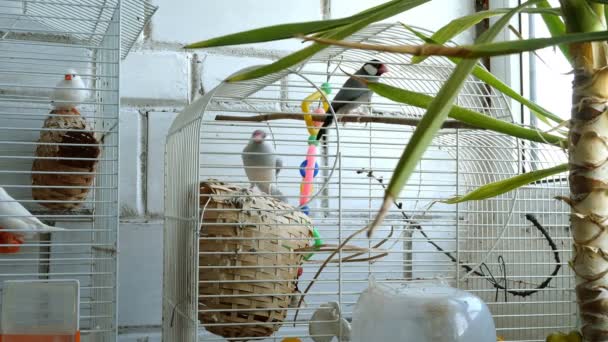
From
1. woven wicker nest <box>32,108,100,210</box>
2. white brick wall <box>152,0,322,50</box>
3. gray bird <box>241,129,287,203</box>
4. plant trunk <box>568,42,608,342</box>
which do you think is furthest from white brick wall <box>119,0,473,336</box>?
plant trunk <box>568,42,608,342</box>

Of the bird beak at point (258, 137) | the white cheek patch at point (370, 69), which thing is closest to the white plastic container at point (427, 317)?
the bird beak at point (258, 137)

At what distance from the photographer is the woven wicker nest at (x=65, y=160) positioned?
48.4 inches

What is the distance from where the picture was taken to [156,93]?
153 centimetres

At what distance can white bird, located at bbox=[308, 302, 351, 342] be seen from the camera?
1.15 metres

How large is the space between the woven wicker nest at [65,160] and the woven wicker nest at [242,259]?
26 centimetres

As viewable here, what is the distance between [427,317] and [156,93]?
0.98 metres

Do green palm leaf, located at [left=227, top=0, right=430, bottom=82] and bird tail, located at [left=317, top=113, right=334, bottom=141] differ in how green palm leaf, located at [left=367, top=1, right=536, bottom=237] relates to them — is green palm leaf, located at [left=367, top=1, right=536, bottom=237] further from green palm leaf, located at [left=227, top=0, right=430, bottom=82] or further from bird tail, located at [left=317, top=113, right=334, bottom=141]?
bird tail, located at [left=317, top=113, right=334, bottom=141]

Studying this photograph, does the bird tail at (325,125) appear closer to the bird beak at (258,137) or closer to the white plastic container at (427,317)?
the bird beak at (258,137)

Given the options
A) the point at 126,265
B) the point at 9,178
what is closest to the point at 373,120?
the point at 126,265

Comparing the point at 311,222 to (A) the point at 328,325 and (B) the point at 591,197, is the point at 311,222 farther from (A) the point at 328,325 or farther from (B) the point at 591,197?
(B) the point at 591,197

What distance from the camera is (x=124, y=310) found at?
1456 mm

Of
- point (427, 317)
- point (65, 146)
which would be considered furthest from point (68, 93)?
point (427, 317)

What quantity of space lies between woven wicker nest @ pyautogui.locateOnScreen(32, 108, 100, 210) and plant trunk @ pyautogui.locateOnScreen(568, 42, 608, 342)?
2.85 feet

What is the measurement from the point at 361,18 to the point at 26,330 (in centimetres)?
63
